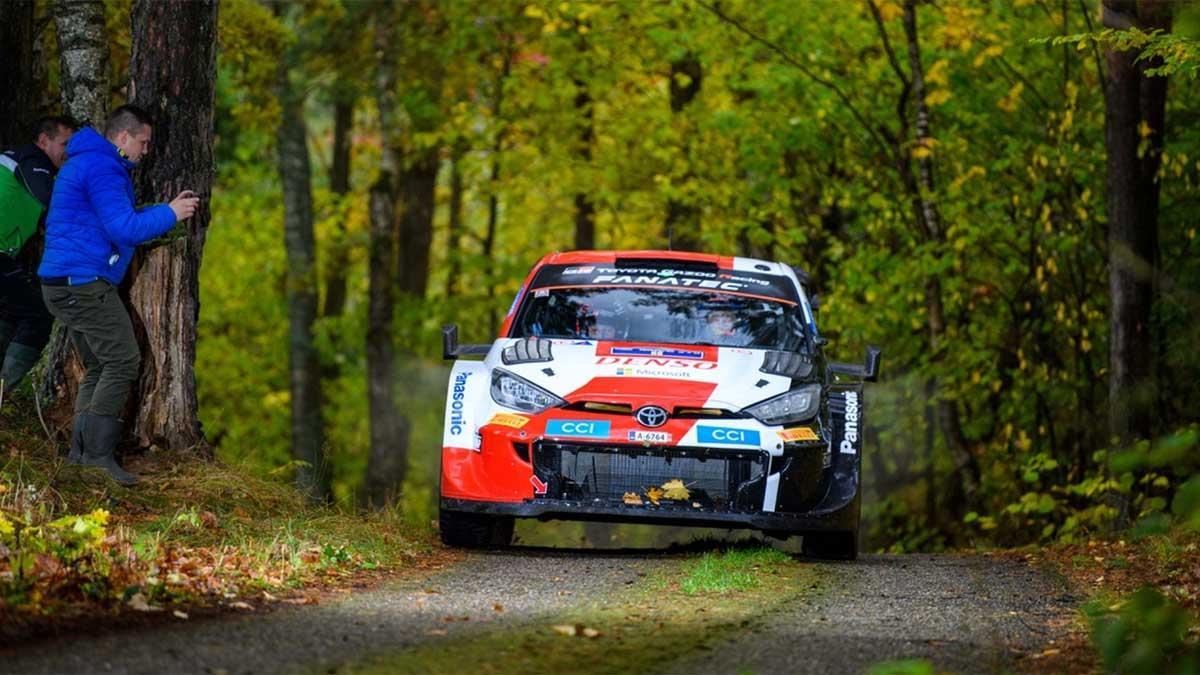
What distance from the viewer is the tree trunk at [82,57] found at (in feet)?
40.9

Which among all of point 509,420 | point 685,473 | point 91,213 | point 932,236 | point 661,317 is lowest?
point 685,473

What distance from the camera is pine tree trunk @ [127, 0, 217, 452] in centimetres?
1156

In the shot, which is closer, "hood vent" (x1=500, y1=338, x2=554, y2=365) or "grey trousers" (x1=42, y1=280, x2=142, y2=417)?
"grey trousers" (x1=42, y1=280, x2=142, y2=417)

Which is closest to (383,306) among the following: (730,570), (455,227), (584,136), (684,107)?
(584,136)

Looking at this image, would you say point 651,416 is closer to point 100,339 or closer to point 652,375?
point 652,375

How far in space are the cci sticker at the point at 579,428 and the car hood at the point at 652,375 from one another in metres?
0.14

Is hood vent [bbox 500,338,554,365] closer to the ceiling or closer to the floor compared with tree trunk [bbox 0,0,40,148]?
closer to the floor

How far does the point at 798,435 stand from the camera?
1038cm

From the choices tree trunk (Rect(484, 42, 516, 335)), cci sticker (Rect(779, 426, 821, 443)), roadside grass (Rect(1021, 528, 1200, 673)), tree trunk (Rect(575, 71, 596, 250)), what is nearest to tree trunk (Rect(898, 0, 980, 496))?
roadside grass (Rect(1021, 528, 1200, 673))

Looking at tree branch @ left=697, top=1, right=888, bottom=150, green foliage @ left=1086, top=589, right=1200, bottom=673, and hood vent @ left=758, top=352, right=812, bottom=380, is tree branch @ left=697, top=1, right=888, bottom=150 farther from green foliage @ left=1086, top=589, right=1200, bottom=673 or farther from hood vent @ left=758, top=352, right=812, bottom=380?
green foliage @ left=1086, top=589, right=1200, bottom=673

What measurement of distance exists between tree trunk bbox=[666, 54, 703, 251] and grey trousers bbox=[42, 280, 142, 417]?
14392 millimetres

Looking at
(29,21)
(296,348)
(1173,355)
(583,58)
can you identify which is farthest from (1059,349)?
(296,348)

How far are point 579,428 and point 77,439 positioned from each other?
9.81 feet

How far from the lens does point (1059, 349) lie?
19.8 meters
